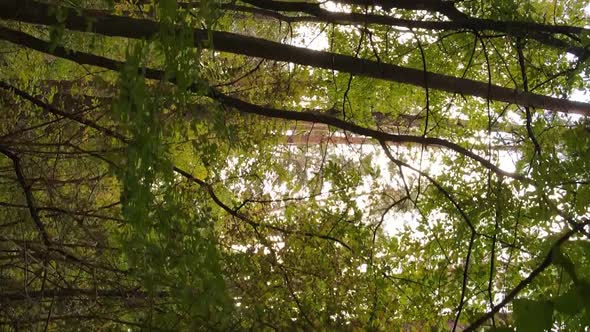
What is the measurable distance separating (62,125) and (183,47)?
3389 mm

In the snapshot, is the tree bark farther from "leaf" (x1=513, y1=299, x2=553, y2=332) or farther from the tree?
"leaf" (x1=513, y1=299, x2=553, y2=332)

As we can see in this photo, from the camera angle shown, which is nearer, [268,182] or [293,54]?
[293,54]

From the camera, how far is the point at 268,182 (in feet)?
19.4

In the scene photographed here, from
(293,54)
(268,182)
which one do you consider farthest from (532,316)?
(268,182)

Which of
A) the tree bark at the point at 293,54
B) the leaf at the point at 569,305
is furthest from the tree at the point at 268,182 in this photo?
the leaf at the point at 569,305

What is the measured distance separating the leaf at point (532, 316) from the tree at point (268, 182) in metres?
1.34

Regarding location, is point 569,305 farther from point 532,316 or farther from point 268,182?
point 268,182

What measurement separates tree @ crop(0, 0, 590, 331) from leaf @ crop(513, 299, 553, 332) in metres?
1.34

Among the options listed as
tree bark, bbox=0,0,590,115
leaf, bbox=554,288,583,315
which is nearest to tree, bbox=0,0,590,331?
tree bark, bbox=0,0,590,115

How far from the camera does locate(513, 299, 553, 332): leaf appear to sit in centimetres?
75

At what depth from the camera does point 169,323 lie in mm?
3438

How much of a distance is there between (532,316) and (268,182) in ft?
17.0

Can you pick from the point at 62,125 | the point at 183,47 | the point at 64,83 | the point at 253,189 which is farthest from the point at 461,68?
the point at 183,47

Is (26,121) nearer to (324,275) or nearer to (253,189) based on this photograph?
(253,189)
